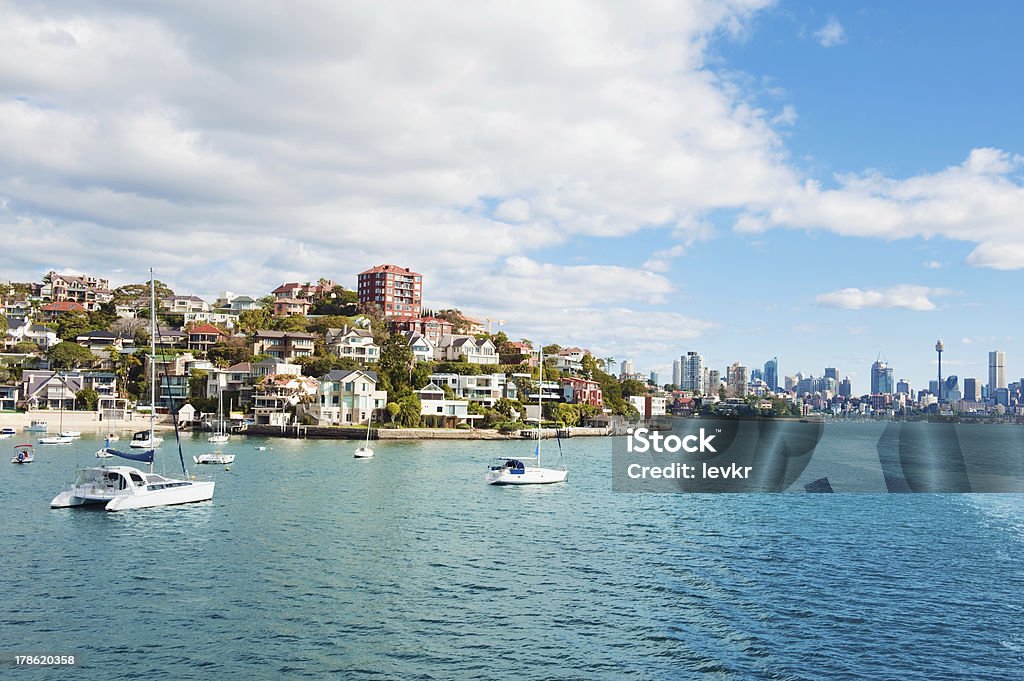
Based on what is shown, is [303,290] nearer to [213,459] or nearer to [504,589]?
[213,459]

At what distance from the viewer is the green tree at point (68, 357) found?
12012cm

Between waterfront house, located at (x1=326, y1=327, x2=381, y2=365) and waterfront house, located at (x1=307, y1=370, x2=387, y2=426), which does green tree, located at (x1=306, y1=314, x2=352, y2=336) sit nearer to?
waterfront house, located at (x1=326, y1=327, x2=381, y2=365)

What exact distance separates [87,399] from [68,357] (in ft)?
55.0

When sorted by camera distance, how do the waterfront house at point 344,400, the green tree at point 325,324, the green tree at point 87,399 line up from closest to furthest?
the waterfront house at point 344,400, the green tree at point 87,399, the green tree at point 325,324

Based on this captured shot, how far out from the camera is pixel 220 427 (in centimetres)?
9319

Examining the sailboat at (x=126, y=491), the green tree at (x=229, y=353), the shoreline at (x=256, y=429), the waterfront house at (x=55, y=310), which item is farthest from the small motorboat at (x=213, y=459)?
the waterfront house at (x=55, y=310)

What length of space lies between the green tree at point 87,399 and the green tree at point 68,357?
1451 cm

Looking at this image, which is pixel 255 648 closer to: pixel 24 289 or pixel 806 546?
pixel 806 546

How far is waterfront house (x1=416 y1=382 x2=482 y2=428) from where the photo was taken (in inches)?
4141

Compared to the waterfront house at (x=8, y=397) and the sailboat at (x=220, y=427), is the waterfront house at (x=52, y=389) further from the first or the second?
the sailboat at (x=220, y=427)

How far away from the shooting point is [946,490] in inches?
2377

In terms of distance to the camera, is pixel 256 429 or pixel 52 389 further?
pixel 52 389

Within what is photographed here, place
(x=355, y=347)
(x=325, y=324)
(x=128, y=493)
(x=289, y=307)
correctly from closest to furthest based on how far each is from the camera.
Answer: (x=128, y=493) < (x=355, y=347) < (x=325, y=324) < (x=289, y=307)

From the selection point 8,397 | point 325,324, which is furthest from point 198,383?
point 325,324
